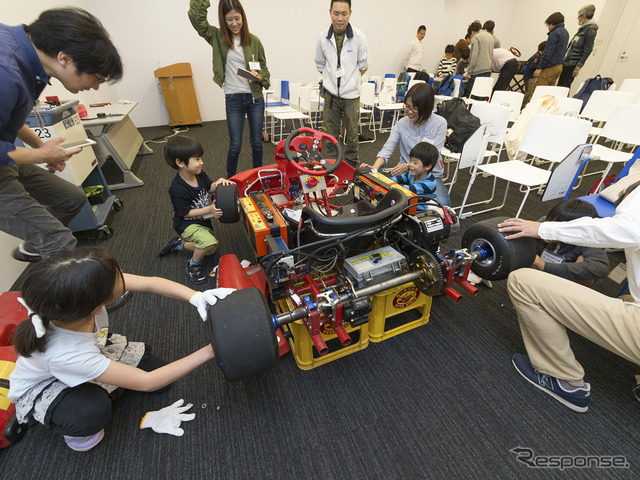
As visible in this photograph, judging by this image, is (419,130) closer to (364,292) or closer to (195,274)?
(364,292)

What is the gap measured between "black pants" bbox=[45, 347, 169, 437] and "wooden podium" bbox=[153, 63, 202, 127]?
6181 millimetres

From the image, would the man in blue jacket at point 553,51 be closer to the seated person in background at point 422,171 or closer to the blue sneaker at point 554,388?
the seated person in background at point 422,171

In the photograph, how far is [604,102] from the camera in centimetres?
402

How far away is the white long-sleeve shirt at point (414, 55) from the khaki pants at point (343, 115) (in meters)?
4.94

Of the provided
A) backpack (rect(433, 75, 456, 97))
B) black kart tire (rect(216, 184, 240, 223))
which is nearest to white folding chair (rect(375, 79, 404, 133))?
backpack (rect(433, 75, 456, 97))

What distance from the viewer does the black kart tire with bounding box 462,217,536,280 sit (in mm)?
1466

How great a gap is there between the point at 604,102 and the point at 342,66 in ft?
12.0

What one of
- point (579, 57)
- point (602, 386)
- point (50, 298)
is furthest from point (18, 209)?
point (579, 57)

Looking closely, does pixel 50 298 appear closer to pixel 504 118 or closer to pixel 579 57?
pixel 504 118

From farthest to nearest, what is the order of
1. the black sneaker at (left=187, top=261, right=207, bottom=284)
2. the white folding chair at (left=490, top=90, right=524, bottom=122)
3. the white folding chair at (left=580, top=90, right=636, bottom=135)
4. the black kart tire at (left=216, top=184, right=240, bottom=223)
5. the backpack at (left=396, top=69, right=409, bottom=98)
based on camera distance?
the backpack at (left=396, top=69, right=409, bottom=98)
the white folding chair at (left=490, top=90, right=524, bottom=122)
the white folding chair at (left=580, top=90, right=636, bottom=135)
the black sneaker at (left=187, top=261, right=207, bottom=284)
the black kart tire at (left=216, top=184, right=240, bottom=223)

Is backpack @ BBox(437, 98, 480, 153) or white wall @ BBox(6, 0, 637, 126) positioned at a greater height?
white wall @ BBox(6, 0, 637, 126)

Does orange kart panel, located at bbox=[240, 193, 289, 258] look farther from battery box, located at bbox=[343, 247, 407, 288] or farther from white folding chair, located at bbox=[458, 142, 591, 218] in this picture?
white folding chair, located at bbox=[458, 142, 591, 218]

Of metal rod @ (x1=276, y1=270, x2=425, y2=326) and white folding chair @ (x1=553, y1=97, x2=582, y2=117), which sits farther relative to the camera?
white folding chair @ (x1=553, y1=97, x2=582, y2=117)

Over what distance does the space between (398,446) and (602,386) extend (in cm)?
116
